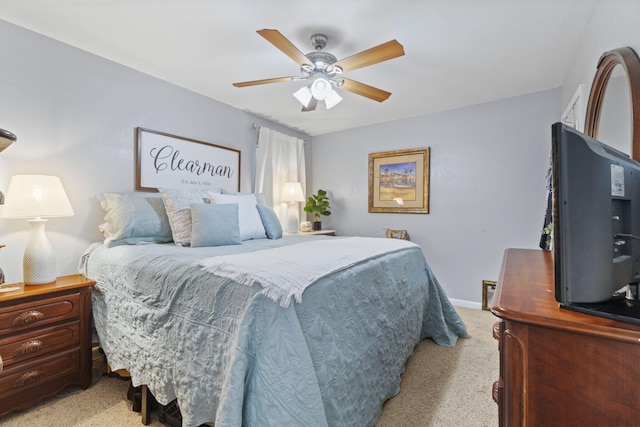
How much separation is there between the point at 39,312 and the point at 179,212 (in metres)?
Result: 0.99

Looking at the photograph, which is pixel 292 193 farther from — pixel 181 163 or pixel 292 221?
pixel 181 163

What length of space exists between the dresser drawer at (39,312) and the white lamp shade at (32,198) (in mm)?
517

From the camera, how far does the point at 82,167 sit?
2.30 meters

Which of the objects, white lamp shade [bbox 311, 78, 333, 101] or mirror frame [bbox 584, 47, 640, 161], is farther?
white lamp shade [bbox 311, 78, 333, 101]

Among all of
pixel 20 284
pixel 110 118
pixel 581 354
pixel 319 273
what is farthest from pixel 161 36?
pixel 581 354

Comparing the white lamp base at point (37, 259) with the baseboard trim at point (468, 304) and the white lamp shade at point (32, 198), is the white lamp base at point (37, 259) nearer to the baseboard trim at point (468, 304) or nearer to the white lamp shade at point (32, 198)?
the white lamp shade at point (32, 198)

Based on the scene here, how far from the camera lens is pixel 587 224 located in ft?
2.16

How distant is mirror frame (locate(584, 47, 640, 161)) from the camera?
3.79 feet

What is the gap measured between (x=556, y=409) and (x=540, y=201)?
3.02 meters

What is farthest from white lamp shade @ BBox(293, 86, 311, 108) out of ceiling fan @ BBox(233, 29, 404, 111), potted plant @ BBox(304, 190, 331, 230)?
potted plant @ BBox(304, 190, 331, 230)

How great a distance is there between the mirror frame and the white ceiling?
54 cm

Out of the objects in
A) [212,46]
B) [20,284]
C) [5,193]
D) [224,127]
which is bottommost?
[20,284]

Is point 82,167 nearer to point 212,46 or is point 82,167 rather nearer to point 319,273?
point 212,46

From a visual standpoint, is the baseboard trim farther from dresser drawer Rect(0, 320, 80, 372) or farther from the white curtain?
dresser drawer Rect(0, 320, 80, 372)
